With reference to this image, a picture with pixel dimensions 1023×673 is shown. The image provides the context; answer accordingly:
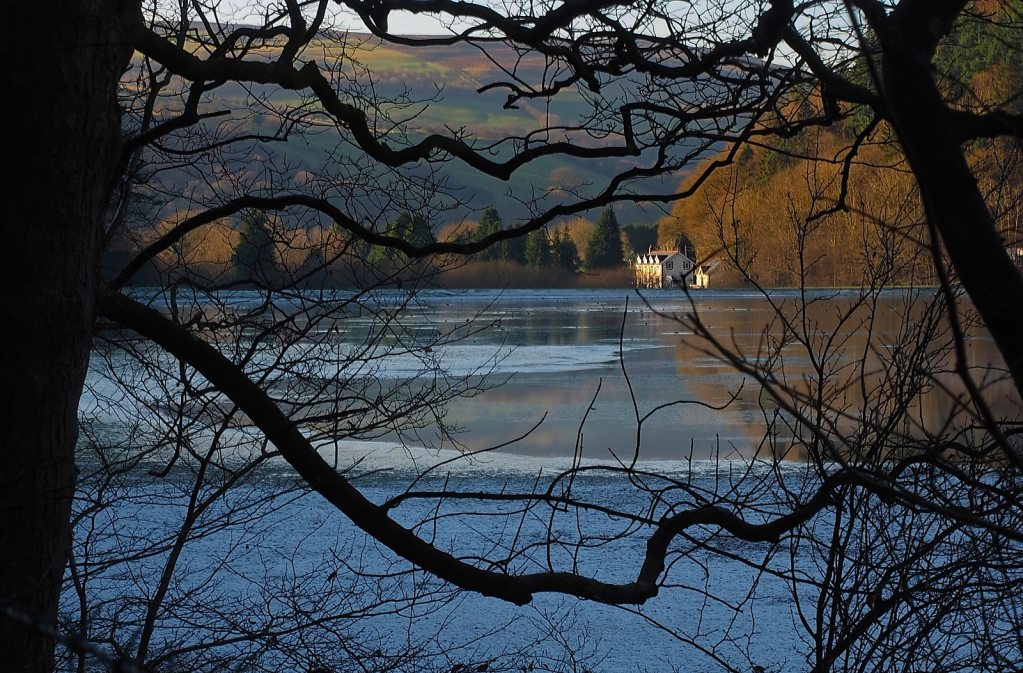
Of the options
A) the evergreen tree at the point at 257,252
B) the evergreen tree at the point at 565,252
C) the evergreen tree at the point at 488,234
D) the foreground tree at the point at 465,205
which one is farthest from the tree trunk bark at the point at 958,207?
the evergreen tree at the point at 257,252

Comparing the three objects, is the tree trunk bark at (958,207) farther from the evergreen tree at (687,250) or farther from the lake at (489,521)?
the evergreen tree at (687,250)

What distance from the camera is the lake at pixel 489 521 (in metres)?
4.01

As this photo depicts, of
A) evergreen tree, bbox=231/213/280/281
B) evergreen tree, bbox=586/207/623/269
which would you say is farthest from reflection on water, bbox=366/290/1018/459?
evergreen tree, bbox=586/207/623/269

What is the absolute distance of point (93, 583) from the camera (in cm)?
620

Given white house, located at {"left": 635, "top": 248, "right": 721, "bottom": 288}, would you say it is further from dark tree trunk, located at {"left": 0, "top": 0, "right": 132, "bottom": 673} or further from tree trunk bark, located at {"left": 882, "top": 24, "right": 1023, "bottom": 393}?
dark tree trunk, located at {"left": 0, "top": 0, "right": 132, "bottom": 673}

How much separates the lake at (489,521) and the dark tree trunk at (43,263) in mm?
532

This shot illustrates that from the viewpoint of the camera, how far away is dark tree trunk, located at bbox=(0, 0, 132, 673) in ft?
9.27

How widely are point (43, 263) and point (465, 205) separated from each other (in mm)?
2576

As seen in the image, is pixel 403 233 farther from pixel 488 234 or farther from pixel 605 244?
pixel 605 244

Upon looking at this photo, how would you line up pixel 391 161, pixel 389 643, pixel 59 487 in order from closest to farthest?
pixel 59 487, pixel 391 161, pixel 389 643

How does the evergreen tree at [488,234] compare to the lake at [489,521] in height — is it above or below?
above

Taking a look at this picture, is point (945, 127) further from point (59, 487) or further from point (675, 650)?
point (675, 650)

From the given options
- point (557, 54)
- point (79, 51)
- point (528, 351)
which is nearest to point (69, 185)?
point (79, 51)

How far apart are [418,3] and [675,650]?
375 cm
